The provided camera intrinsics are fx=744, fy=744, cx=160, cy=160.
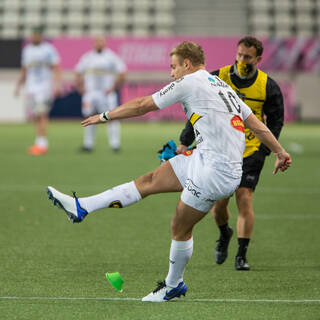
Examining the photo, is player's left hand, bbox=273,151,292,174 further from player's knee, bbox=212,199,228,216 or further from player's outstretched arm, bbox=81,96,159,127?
player's knee, bbox=212,199,228,216

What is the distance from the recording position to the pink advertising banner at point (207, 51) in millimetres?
29781

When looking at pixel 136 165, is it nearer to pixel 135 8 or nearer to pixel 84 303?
pixel 84 303

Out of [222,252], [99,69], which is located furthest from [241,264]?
[99,69]

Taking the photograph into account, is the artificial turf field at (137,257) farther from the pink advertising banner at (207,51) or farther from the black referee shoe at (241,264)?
the pink advertising banner at (207,51)

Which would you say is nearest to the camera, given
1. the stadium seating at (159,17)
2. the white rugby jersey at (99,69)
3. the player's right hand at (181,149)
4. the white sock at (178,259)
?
the white sock at (178,259)

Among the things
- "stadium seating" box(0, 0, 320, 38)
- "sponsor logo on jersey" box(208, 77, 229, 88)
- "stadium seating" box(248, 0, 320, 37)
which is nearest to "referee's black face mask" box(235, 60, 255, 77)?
"sponsor logo on jersey" box(208, 77, 229, 88)

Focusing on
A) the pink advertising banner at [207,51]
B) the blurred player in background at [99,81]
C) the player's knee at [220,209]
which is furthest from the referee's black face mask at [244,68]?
the pink advertising banner at [207,51]

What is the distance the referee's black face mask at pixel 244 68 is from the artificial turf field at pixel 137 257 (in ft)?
5.39

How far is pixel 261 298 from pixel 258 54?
2.15 m

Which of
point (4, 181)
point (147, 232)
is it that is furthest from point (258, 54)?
point (4, 181)

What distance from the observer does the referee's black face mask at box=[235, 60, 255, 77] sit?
20.5ft

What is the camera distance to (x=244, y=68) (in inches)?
247

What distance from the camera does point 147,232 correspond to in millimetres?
7836

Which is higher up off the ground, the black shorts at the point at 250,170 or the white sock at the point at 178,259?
the black shorts at the point at 250,170
